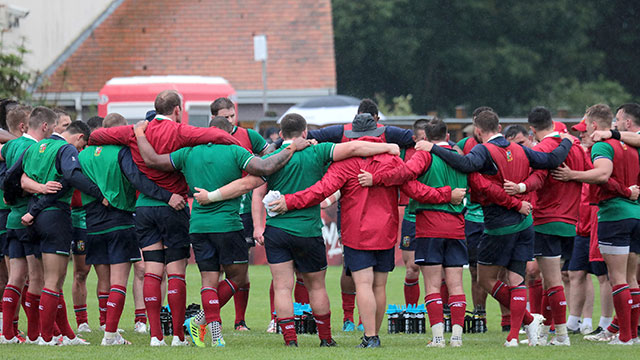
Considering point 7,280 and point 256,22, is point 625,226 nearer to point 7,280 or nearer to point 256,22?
point 7,280

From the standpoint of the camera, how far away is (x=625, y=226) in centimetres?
1005

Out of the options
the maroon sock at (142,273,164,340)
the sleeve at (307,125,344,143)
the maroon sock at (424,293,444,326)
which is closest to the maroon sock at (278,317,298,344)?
the maroon sock at (142,273,164,340)

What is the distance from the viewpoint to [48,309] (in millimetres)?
9578

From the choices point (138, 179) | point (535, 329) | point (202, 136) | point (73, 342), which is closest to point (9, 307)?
point (73, 342)

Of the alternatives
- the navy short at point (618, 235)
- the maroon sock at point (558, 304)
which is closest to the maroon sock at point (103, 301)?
the maroon sock at point (558, 304)

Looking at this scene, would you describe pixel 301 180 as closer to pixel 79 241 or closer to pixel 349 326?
pixel 349 326

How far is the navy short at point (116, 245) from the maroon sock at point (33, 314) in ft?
2.54

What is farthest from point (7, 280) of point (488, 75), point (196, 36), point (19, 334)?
point (488, 75)

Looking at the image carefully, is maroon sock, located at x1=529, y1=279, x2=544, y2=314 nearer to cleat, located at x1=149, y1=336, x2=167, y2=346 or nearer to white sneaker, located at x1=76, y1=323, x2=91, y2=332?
cleat, located at x1=149, y1=336, x2=167, y2=346

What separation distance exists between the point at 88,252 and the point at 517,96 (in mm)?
39428

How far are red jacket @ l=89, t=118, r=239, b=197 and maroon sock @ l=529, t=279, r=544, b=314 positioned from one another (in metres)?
4.24

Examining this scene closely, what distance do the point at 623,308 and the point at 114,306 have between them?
528 centimetres

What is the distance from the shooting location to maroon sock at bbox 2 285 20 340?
10.0 m

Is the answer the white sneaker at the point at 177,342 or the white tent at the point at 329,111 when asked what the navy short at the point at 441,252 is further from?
the white tent at the point at 329,111
